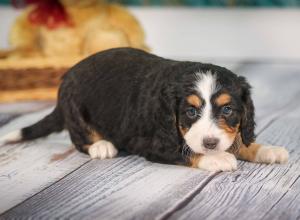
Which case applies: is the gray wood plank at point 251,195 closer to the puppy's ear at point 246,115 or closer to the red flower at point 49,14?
the puppy's ear at point 246,115

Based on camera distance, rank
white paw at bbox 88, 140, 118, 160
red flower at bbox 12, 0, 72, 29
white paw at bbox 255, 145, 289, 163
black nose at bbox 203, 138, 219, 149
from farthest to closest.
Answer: red flower at bbox 12, 0, 72, 29 < white paw at bbox 88, 140, 118, 160 < white paw at bbox 255, 145, 289, 163 < black nose at bbox 203, 138, 219, 149

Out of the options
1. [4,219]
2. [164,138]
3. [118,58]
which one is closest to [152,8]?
[118,58]

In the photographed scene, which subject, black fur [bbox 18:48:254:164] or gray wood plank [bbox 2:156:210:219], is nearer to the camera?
gray wood plank [bbox 2:156:210:219]

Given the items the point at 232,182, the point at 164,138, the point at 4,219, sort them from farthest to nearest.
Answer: the point at 164,138, the point at 232,182, the point at 4,219

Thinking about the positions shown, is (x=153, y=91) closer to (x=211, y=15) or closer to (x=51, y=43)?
(x=51, y=43)

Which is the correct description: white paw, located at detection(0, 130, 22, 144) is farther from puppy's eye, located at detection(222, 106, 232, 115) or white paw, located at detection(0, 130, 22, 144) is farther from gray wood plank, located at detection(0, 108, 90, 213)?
puppy's eye, located at detection(222, 106, 232, 115)

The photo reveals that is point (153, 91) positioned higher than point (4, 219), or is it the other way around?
point (153, 91)

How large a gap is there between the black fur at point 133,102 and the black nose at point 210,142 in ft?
0.57

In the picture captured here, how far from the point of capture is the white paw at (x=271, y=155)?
3.54 meters

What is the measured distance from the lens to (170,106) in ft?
11.1

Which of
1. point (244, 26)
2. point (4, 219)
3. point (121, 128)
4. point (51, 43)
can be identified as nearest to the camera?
point (4, 219)

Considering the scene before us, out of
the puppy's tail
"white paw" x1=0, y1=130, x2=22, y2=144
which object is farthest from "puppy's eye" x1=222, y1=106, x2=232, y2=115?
"white paw" x1=0, y1=130, x2=22, y2=144

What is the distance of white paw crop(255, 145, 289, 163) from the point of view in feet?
11.6

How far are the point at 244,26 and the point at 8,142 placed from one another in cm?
353
